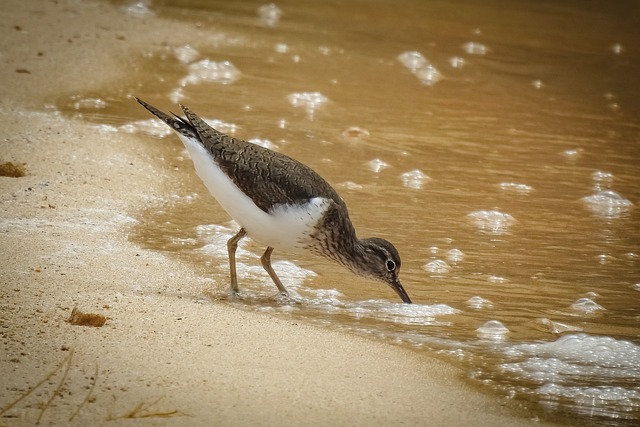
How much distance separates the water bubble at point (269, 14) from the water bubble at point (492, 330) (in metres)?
5.99

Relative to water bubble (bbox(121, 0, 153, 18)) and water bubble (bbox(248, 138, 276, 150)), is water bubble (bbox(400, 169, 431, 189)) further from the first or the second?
water bubble (bbox(121, 0, 153, 18))

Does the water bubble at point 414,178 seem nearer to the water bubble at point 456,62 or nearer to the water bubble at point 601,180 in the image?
the water bubble at point 601,180

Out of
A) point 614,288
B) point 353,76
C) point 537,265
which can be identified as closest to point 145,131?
point 353,76

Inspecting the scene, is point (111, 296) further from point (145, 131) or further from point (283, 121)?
point (283, 121)

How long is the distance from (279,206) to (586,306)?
1775mm

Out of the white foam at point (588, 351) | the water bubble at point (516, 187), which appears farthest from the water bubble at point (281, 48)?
the white foam at point (588, 351)

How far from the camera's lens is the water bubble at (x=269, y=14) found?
35.2 feet

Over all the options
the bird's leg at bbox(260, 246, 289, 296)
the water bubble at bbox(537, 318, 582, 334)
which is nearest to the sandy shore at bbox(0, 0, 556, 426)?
the bird's leg at bbox(260, 246, 289, 296)

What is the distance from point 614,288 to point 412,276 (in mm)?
1175

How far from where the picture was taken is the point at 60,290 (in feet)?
16.2

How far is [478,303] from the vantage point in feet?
18.6

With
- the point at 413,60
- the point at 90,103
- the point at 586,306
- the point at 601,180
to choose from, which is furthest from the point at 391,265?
the point at 413,60

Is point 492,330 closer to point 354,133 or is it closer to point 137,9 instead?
point 354,133

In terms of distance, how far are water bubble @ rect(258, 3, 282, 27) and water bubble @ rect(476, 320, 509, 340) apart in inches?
236
